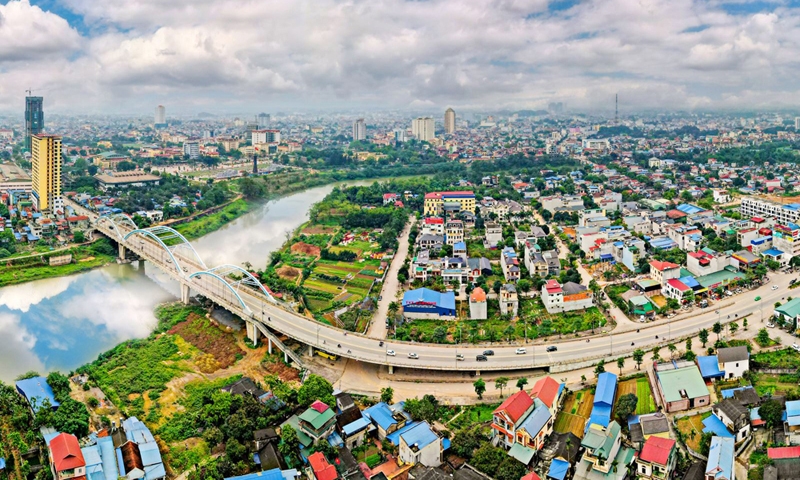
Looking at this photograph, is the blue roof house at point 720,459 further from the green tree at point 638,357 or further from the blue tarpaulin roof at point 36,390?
the blue tarpaulin roof at point 36,390

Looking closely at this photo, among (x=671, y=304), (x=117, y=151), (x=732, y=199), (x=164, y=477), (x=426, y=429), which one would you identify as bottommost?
(x=164, y=477)

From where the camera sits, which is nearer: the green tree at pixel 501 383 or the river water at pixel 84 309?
the green tree at pixel 501 383

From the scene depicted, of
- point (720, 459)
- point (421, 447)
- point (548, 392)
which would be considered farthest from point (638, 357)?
point (421, 447)

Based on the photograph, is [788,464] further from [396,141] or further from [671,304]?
[396,141]

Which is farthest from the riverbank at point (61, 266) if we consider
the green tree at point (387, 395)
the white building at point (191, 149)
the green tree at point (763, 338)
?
the white building at point (191, 149)

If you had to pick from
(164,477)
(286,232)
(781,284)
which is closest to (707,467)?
(164,477)

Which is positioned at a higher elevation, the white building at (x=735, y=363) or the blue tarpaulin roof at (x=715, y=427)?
the white building at (x=735, y=363)
